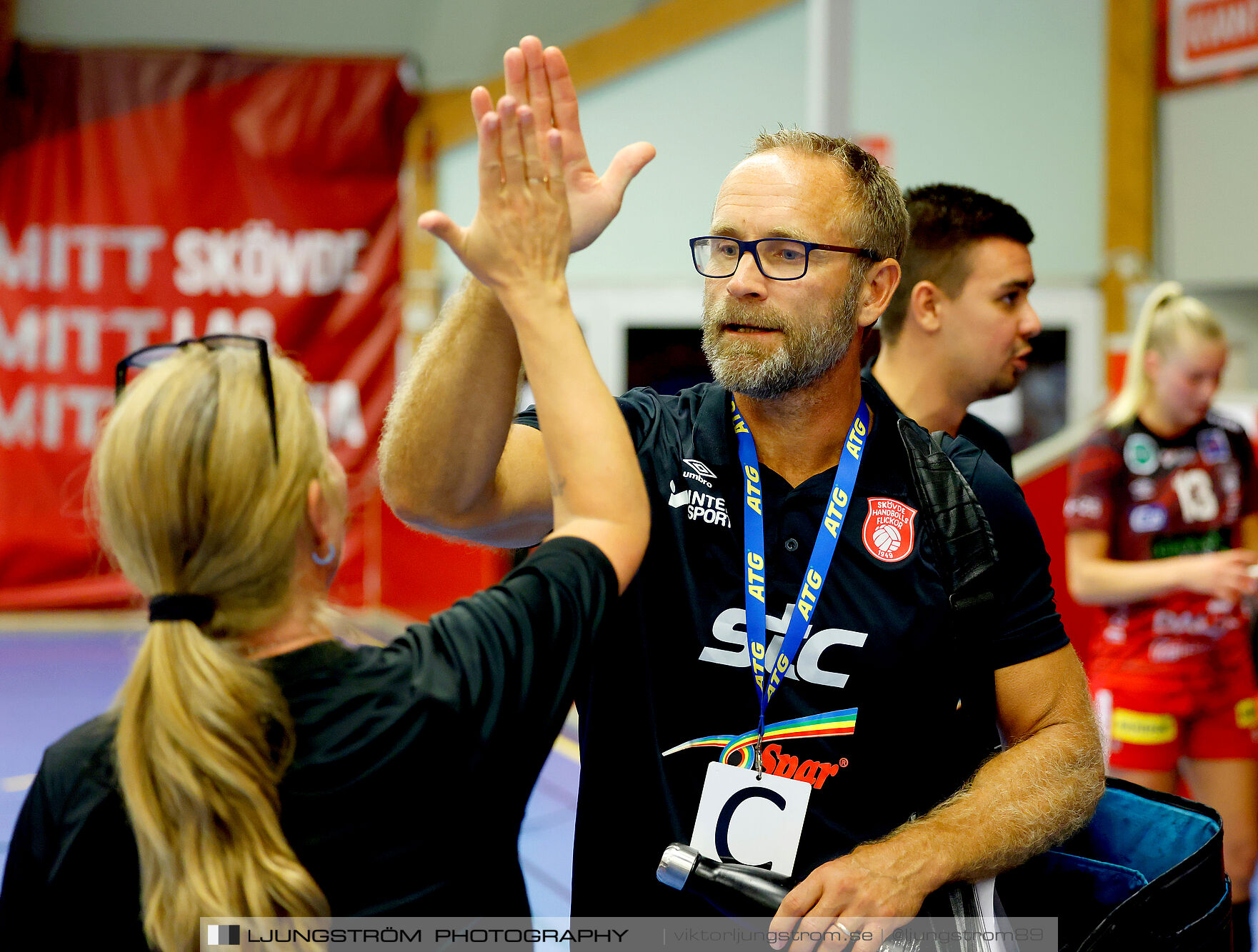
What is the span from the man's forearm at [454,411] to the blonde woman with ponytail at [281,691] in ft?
0.59

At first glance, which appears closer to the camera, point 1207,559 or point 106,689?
point 1207,559

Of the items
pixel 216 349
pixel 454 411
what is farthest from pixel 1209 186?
pixel 216 349

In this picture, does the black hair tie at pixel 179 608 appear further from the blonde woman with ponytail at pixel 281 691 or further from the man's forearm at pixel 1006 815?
the man's forearm at pixel 1006 815

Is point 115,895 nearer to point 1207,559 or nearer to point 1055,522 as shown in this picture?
point 1207,559

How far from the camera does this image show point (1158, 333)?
10.9 ft

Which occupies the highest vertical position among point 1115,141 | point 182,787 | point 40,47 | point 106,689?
point 40,47

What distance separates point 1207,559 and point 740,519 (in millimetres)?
1958

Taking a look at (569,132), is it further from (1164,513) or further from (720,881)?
(1164,513)

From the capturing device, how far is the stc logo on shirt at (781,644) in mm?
1561

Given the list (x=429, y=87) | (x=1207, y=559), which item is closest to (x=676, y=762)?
(x=1207, y=559)

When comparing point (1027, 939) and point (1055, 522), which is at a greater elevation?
point (1055, 522)

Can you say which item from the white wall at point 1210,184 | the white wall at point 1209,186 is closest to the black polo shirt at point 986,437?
the white wall at point 1209,186

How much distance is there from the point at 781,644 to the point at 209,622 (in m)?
0.77

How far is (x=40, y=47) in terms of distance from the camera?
7891 millimetres
